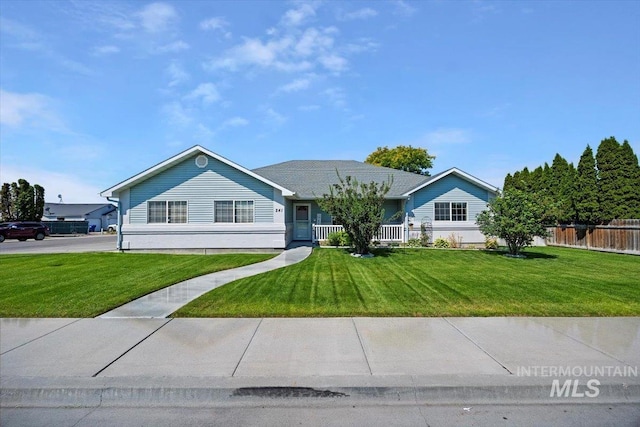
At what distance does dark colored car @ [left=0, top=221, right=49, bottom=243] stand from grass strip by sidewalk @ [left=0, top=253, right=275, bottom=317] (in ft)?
78.6

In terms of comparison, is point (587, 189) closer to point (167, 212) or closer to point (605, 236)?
point (605, 236)

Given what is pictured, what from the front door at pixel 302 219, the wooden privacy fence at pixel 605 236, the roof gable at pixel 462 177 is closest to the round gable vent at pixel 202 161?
the front door at pixel 302 219

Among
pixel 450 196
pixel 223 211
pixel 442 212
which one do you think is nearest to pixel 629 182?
pixel 450 196

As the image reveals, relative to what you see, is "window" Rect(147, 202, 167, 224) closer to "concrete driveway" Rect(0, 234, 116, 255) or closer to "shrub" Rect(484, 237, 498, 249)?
"concrete driveway" Rect(0, 234, 116, 255)

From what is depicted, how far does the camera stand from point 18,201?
42000 mm

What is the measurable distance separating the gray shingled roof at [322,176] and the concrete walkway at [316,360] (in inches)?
578

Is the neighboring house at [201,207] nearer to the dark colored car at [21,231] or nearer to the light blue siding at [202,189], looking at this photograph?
the light blue siding at [202,189]

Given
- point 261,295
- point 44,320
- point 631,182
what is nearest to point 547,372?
point 261,295

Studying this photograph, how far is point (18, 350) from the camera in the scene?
5184 millimetres

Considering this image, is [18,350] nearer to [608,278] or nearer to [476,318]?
[476,318]

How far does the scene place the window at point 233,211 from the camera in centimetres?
1809

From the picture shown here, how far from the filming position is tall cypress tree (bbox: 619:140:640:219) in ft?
61.2

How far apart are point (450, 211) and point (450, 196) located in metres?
0.87

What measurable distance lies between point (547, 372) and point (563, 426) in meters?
1.00
